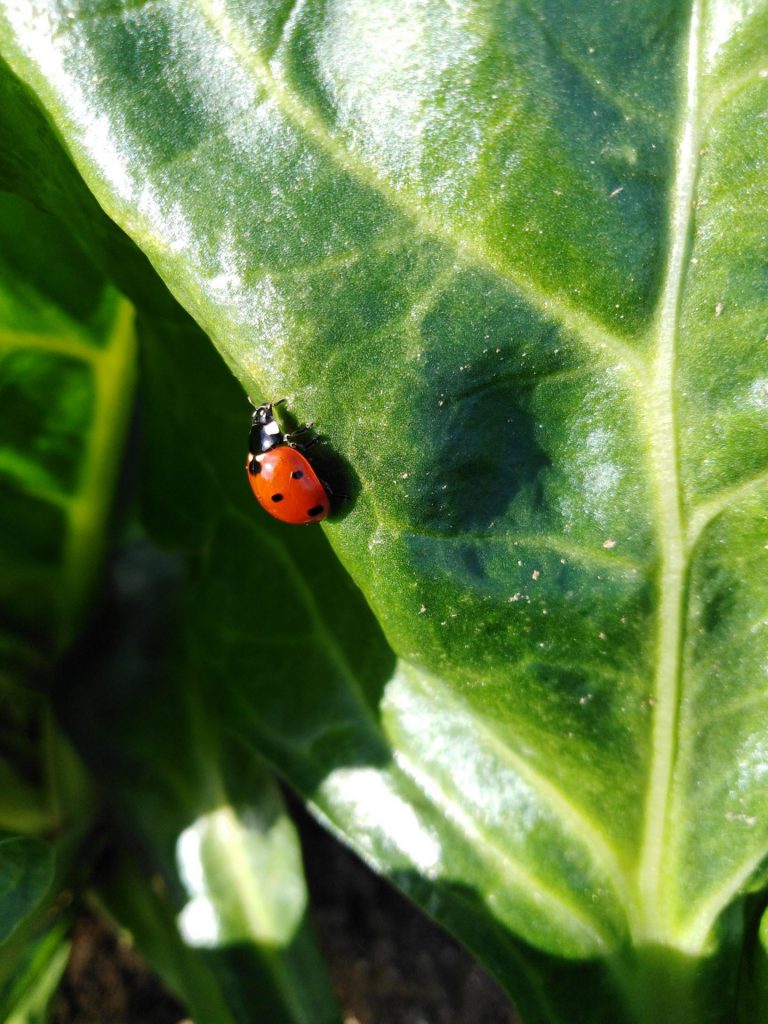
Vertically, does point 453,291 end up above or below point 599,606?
above

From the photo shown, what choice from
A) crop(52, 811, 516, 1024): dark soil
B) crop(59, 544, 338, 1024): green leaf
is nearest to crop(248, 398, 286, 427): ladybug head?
crop(59, 544, 338, 1024): green leaf

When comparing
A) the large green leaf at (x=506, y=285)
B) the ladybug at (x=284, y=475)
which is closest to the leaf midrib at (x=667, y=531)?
the large green leaf at (x=506, y=285)

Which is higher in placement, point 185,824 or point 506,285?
point 506,285

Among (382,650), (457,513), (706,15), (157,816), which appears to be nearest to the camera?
(706,15)

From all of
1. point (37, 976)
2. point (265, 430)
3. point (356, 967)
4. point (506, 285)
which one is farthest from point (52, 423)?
point (356, 967)

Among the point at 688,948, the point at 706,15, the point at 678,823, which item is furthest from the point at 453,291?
the point at 688,948

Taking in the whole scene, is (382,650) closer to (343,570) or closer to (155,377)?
(343,570)

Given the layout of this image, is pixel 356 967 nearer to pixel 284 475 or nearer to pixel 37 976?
pixel 37 976

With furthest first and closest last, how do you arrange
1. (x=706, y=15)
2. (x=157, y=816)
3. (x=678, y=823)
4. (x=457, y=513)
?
(x=157, y=816) → (x=678, y=823) → (x=457, y=513) → (x=706, y=15)
